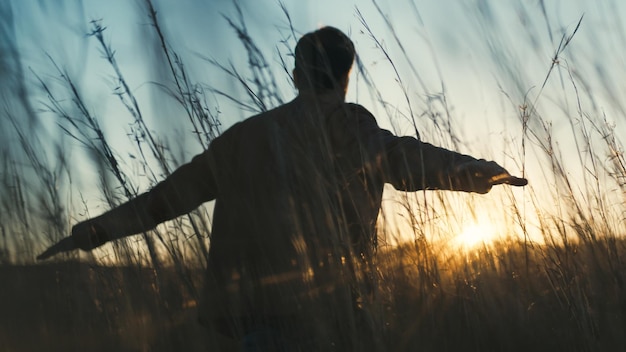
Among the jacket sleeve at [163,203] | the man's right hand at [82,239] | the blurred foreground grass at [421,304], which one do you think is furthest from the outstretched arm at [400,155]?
the man's right hand at [82,239]

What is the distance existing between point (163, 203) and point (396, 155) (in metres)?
0.49

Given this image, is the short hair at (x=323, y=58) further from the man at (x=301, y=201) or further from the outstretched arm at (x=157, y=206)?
the outstretched arm at (x=157, y=206)

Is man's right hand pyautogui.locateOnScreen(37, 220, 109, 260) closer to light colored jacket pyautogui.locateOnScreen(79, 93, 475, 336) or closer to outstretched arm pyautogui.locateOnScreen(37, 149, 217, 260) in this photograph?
outstretched arm pyautogui.locateOnScreen(37, 149, 217, 260)

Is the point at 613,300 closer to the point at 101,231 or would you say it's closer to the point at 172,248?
the point at 172,248

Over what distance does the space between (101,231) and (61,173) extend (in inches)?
13.1

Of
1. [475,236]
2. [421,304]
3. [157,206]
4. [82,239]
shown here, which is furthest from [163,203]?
[475,236]

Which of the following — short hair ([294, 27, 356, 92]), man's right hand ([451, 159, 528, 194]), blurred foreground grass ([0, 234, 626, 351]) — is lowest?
blurred foreground grass ([0, 234, 626, 351])

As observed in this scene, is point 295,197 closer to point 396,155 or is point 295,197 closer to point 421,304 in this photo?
point 396,155

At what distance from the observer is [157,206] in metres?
1.65

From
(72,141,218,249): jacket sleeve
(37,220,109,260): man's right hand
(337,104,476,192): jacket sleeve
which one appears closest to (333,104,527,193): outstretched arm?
(337,104,476,192): jacket sleeve

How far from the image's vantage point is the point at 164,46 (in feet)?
5.54

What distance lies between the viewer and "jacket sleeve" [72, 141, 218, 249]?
1.64 meters

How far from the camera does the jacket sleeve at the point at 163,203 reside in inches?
64.4

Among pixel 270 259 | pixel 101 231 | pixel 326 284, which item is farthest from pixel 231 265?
pixel 101 231
